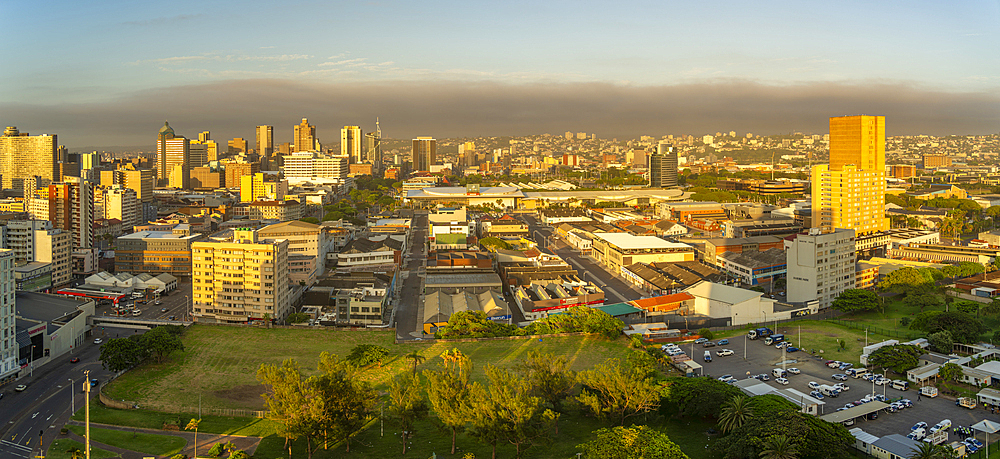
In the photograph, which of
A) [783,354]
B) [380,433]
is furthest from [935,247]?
[380,433]

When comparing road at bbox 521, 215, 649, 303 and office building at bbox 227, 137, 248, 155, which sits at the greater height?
office building at bbox 227, 137, 248, 155

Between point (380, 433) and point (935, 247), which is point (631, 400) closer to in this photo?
point (380, 433)

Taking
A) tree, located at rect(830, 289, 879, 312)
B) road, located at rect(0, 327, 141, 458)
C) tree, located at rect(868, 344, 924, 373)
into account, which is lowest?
road, located at rect(0, 327, 141, 458)

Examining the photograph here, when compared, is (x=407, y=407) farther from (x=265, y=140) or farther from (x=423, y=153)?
(x=265, y=140)

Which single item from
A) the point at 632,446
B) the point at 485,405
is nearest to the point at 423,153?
the point at 485,405

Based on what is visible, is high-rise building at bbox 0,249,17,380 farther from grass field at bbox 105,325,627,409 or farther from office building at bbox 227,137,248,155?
office building at bbox 227,137,248,155

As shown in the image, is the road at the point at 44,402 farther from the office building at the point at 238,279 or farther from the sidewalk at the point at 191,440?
the office building at the point at 238,279

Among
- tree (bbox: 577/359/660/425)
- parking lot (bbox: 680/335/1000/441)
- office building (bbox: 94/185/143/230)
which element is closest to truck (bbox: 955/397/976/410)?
parking lot (bbox: 680/335/1000/441)
